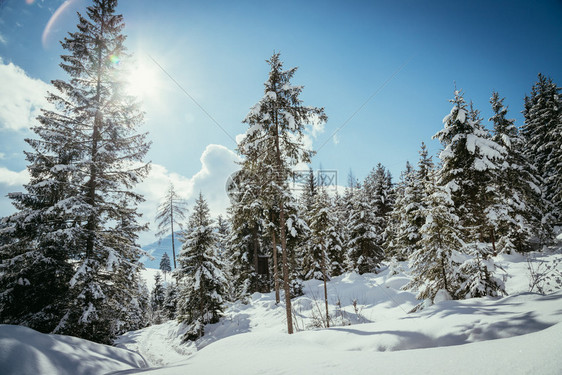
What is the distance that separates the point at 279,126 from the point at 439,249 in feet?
32.8

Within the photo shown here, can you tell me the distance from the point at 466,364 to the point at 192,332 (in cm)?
1978

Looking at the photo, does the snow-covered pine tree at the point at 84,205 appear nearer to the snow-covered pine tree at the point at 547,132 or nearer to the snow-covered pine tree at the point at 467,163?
the snow-covered pine tree at the point at 467,163

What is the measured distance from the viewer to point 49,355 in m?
4.99

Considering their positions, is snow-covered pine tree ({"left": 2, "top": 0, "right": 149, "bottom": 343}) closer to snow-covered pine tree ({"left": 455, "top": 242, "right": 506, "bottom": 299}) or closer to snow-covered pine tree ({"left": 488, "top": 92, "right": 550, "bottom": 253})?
snow-covered pine tree ({"left": 455, "top": 242, "right": 506, "bottom": 299})

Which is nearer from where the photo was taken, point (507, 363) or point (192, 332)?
point (507, 363)

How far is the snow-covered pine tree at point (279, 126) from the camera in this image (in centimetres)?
1186

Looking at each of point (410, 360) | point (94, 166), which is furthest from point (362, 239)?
point (410, 360)

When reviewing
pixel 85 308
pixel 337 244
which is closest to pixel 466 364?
pixel 85 308

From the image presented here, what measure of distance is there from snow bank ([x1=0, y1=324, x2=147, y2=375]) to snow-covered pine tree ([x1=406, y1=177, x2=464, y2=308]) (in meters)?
12.0

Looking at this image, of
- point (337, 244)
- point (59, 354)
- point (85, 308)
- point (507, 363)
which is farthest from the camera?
point (337, 244)

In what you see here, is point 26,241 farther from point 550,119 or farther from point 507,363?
point 550,119

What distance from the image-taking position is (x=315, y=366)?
9.59 ft

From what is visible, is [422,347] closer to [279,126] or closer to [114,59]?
[279,126]

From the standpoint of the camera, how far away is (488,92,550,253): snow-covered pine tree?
17.3 metres
